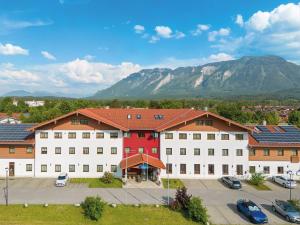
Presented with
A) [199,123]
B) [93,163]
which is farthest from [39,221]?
[199,123]

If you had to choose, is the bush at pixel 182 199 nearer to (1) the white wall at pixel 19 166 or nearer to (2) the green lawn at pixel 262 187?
(2) the green lawn at pixel 262 187

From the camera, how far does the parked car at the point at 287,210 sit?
32469 mm

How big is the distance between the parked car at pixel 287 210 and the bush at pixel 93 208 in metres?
18.3

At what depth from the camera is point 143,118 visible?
51.4 metres

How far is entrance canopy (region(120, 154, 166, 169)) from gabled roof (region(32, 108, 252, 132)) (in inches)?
164

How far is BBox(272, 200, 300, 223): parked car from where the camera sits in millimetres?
32469

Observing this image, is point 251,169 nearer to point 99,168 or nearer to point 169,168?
point 169,168

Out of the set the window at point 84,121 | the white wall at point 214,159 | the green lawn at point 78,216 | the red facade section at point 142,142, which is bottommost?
the green lawn at point 78,216

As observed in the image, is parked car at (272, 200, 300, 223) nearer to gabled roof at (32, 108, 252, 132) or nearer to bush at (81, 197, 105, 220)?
gabled roof at (32, 108, 252, 132)

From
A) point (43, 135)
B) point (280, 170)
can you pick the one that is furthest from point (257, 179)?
point (43, 135)

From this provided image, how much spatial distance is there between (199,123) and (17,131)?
1086 inches

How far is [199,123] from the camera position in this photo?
4866 centimetres

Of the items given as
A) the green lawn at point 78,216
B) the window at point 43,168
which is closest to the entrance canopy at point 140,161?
the green lawn at point 78,216

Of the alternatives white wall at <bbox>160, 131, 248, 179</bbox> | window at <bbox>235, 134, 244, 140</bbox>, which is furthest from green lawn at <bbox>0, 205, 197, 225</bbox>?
window at <bbox>235, 134, 244, 140</bbox>
